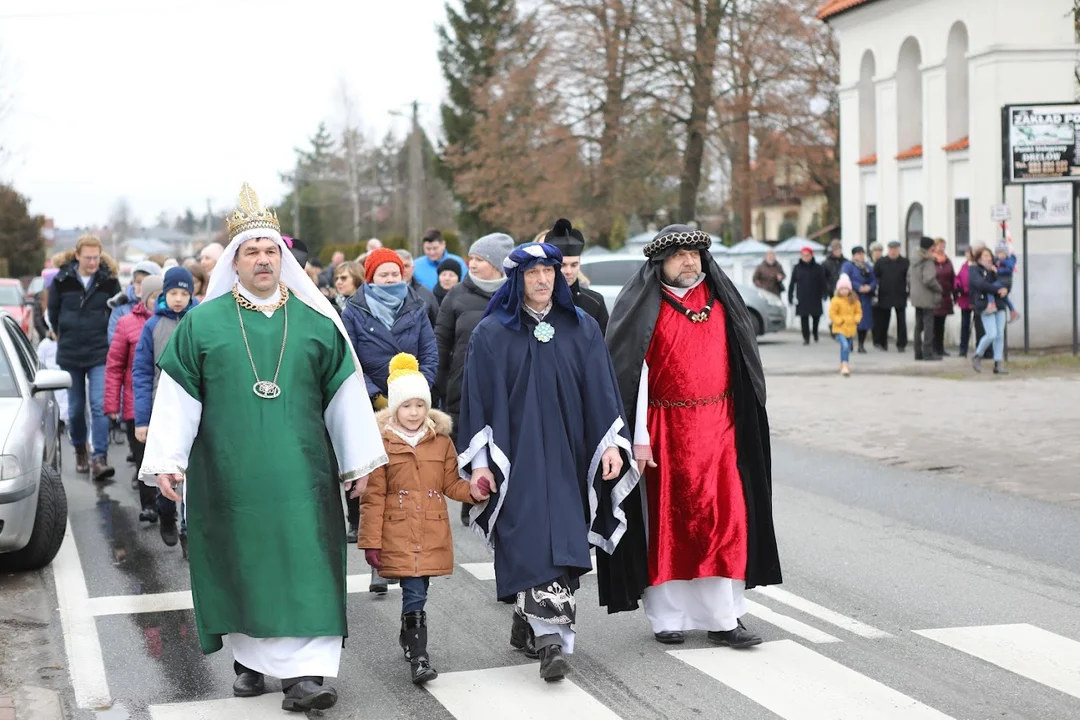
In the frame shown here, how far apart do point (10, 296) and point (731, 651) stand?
101 feet

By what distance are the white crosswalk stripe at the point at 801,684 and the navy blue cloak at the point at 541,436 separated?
0.78 m

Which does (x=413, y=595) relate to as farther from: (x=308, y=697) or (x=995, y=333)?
(x=995, y=333)

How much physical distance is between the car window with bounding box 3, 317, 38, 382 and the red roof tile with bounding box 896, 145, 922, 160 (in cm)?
2183

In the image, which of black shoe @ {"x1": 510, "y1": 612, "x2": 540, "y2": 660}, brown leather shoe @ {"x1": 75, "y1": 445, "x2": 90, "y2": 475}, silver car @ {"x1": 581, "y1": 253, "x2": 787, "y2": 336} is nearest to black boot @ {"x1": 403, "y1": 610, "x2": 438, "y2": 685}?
black shoe @ {"x1": 510, "y1": 612, "x2": 540, "y2": 660}

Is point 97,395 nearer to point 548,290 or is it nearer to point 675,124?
point 548,290

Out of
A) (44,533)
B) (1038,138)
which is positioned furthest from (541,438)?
(1038,138)

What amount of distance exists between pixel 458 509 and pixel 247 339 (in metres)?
5.33

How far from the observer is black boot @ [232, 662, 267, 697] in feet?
20.3

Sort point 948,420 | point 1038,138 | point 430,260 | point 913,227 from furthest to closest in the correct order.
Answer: point 913,227 < point 1038,138 < point 948,420 < point 430,260

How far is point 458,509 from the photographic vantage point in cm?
1121

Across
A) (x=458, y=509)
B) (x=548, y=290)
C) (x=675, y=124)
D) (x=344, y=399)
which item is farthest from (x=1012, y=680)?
(x=675, y=124)

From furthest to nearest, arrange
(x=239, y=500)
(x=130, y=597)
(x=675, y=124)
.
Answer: (x=675, y=124) < (x=130, y=597) < (x=239, y=500)

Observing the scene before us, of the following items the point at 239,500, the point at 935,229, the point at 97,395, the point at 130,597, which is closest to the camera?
the point at 239,500

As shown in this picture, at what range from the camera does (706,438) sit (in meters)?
6.91
